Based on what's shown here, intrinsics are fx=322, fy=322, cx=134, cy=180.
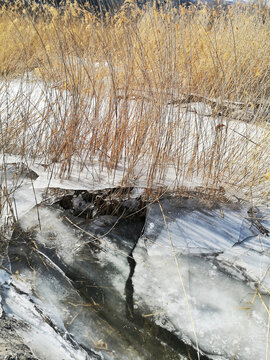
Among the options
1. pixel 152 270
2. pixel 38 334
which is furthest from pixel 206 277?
pixel 38 334

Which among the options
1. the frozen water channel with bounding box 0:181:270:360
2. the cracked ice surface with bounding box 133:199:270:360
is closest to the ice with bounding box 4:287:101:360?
the frozen water channel with bounding box 0:181:270:360

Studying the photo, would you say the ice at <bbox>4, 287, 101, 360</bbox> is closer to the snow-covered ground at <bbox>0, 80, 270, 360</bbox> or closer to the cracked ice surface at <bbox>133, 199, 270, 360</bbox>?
the snow-covered ground at <bbox>0, 80, 270, 360</bbox>

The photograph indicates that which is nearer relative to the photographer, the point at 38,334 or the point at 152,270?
the point at 38,334

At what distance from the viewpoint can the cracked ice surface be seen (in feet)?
3.50

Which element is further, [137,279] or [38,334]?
[137,279]

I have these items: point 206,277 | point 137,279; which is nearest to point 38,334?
point 137,279

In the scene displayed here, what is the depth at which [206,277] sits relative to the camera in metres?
1.28

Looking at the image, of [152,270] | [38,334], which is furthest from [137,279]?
[38,334]

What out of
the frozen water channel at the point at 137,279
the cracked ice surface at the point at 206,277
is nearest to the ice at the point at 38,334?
the frozen water channel at the point at 137,279

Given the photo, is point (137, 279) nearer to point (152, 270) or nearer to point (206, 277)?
point (152, 270)

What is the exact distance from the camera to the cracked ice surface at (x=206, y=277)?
42.0 inches

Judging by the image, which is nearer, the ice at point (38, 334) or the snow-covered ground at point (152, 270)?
the ice at point (38, 334)

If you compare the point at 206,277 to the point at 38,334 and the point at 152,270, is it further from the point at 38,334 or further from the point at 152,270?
the point at 38,334

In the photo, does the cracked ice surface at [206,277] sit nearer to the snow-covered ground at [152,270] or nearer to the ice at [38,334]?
the snow-covered ground at [152,270]
